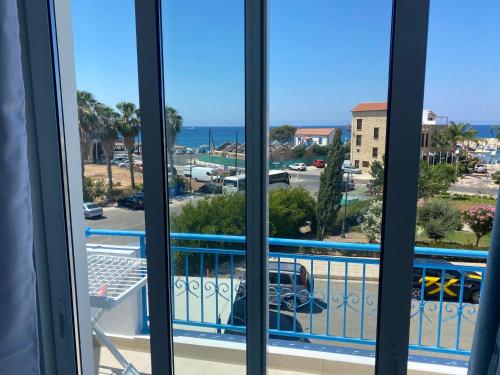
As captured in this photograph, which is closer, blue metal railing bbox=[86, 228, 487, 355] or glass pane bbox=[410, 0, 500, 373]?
glass pane bbox=[410, 0, 500, 373]

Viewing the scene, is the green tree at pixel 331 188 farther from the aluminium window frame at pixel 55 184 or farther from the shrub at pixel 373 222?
the aluminium window frame at pixel 55 184

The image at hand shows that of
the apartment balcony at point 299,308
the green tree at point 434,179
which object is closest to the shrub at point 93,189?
the apartment balcony at point 299,308

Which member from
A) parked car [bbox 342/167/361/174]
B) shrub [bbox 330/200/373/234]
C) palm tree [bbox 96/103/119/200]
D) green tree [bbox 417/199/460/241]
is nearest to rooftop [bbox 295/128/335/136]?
parked car [bbox 342/167/361/174]

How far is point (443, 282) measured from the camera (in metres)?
1.44

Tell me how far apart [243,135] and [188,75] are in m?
0.29

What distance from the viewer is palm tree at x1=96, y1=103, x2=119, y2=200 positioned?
1405 millimetres

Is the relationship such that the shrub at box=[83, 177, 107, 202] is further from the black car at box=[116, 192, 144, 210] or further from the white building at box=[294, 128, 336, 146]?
the white building at box=[294, 128, 336, 146]

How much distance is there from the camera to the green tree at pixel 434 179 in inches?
41.8

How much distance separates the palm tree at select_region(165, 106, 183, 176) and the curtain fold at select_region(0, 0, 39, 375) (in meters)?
0.42

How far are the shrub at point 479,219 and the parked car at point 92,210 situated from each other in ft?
4.28

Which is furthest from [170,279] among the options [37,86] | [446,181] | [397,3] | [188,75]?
[397,3]

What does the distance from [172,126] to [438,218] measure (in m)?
0.89

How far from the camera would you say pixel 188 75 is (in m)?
1.25

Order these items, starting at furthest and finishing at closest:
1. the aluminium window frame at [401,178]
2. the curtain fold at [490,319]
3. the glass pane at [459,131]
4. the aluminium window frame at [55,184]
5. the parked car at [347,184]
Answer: the aluminium window frame at [55,184] < the parked car at [347,184] < the glass pane at [459,131] < the aluminium window frame at [401,178] < the curtain fold at [490,319]
